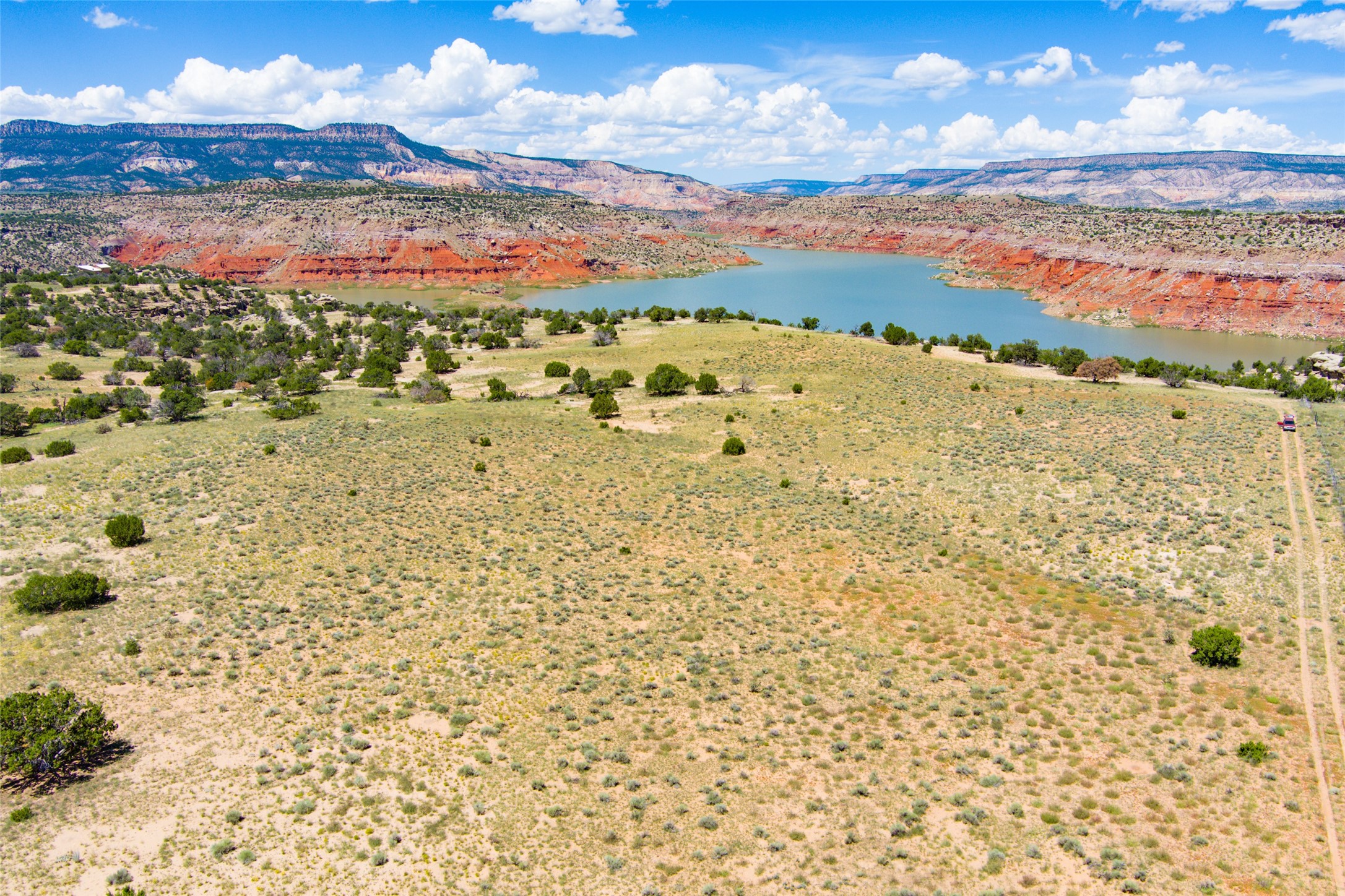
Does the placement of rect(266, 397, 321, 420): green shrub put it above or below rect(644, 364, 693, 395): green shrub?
below

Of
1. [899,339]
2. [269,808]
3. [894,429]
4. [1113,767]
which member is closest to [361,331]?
[899,339]

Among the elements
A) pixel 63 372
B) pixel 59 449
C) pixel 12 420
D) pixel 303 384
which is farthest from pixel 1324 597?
pixel 63 372

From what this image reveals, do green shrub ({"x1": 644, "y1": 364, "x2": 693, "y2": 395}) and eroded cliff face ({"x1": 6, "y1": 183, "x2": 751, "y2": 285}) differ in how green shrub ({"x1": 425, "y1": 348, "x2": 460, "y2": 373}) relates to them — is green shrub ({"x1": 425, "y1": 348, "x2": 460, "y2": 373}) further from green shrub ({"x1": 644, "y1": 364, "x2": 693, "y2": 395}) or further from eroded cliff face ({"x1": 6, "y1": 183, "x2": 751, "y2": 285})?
eroded cliff face ({"x1": 6, "y1": 183, "x2": 751, "y2": 285})

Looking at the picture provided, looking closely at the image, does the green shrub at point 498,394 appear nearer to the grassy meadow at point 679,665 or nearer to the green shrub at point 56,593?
the grassy meadow at point 679,665

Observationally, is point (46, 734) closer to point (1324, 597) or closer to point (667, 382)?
point (1324, 597)

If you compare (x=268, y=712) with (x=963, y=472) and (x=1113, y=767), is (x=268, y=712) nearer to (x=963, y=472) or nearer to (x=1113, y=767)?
(x=1113, y=767)

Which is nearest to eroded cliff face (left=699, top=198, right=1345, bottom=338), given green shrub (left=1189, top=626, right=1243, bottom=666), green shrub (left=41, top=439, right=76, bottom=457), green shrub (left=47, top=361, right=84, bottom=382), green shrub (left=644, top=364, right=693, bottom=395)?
green shrub (left=644, top=364, right=693, bottom=395)
